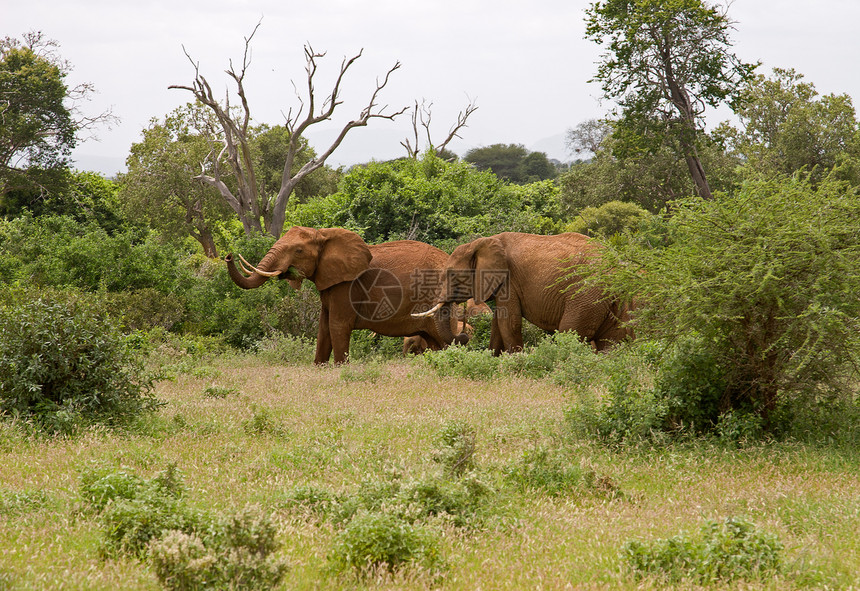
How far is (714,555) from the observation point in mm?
5020

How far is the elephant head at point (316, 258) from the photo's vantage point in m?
15.8

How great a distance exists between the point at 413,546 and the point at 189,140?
1666 inches

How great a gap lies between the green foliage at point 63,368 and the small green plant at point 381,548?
16.5ft

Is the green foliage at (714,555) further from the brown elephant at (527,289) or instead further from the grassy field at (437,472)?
the brown elephant at (527,289)

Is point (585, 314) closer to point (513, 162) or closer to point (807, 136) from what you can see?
point (807, 136)

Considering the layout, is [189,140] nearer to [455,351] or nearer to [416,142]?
[416,142]

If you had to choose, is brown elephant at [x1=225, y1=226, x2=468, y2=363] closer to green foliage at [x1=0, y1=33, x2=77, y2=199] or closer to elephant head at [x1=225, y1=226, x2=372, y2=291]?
elephant head at [x1=225, y1=226, x2=372, y2=291]

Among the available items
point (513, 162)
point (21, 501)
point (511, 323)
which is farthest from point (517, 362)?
point (513, 162)

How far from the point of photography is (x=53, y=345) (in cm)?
923

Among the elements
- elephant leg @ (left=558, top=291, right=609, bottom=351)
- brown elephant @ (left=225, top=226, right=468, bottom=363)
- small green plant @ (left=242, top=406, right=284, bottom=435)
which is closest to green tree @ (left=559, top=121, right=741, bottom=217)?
brown elephant @ (left=225, top=226, right=468, bottom=363)

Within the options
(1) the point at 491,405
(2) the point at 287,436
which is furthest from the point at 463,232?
(2) the point at 287,436

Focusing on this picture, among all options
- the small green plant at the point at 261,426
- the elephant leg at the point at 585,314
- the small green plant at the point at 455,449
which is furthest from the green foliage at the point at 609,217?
the small green plant at the point at 455,449

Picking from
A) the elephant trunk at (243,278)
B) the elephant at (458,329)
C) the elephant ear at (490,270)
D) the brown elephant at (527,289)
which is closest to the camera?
the elephant trunk at (243,278)

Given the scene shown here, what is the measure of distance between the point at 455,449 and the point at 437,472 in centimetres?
79
